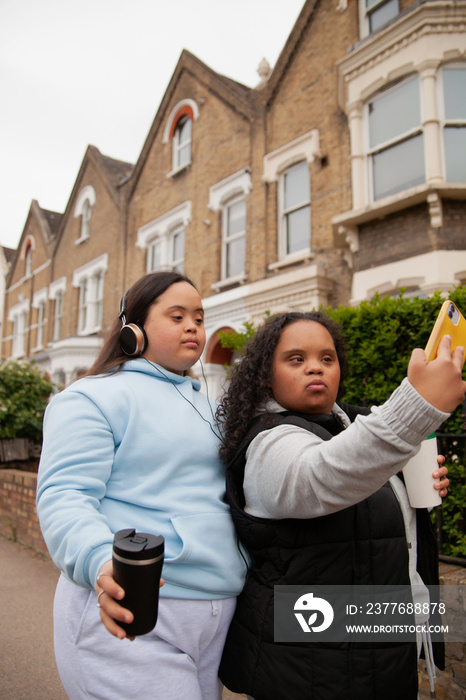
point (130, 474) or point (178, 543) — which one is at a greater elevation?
point (130, 474)

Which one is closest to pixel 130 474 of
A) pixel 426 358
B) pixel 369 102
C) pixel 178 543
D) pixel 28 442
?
pixel 178 543

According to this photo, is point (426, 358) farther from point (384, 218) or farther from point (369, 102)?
point (369, 102)

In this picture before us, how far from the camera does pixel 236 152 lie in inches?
455

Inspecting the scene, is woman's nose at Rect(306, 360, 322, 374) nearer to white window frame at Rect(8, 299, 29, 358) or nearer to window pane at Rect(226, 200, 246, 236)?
window pane at Rect(226, 200, 246, 236)

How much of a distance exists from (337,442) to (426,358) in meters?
0.29

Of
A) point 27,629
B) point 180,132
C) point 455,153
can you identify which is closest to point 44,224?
point 180,132

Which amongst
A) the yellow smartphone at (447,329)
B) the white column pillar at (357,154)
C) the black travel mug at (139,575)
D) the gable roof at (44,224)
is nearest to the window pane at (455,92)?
Answer: the white column pillar at (357,154)

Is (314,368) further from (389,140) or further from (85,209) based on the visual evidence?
(85,209)

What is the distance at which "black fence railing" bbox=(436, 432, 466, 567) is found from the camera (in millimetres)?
2971

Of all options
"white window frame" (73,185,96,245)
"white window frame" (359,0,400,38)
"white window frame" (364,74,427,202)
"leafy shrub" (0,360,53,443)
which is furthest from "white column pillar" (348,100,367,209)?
"white window frame" (73,185,96,245)

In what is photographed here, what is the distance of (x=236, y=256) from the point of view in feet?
37.9

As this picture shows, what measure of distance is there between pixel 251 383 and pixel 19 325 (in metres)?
23.0

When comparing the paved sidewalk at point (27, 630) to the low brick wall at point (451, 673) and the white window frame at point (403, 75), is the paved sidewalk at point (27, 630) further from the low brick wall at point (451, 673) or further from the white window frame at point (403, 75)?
the white window frame at point (403, 75)

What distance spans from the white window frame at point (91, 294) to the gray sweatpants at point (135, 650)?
15.1m
